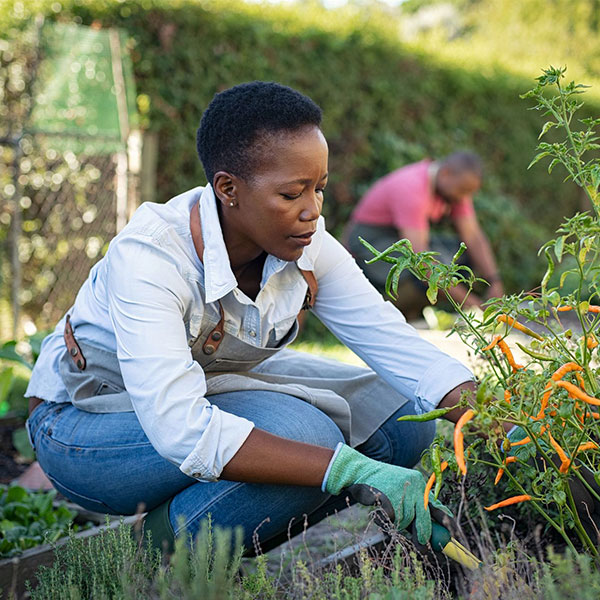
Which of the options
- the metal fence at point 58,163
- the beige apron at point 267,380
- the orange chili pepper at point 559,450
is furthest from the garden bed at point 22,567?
the metal fence at point 58,163

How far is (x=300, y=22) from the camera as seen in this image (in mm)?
6652

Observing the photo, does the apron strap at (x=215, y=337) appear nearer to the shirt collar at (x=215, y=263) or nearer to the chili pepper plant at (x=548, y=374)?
the shirt collar at (x=215, y=263)

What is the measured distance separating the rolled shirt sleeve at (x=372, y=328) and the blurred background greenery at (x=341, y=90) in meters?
1.68

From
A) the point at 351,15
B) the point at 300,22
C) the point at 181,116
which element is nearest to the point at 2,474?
the point at 181,116

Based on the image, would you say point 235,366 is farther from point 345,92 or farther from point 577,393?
point 345,92

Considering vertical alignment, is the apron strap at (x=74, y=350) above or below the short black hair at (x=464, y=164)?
below

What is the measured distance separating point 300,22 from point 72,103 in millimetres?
2463

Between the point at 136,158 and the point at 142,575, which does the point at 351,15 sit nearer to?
the point at 136,158

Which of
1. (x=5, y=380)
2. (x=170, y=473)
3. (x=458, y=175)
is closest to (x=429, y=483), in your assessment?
(x=170, y=473)

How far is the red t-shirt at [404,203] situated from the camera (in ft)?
19.5

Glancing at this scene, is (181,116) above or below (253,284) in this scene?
above

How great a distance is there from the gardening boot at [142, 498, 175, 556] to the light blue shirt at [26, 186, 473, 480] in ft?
0.75

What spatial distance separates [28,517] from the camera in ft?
8.27

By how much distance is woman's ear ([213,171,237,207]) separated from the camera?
Answer: 6.47 ft
